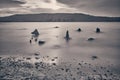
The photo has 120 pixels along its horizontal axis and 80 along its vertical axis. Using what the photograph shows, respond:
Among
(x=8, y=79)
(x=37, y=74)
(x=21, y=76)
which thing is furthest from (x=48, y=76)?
(x=8, y=79)

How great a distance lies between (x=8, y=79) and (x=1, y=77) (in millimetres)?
1120

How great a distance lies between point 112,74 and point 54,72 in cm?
741

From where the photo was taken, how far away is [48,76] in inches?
1024

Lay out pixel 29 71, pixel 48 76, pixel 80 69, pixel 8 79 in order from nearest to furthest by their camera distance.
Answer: pixel 8 79 → pixel 48 76 → pixel 29 71 → pixel 80 69

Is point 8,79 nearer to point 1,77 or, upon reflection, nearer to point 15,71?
point 1,77

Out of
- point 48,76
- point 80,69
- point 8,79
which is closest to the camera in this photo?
point 8,79

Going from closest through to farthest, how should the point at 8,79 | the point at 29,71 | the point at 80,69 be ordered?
the point at 8,79 < the point at 29,71 < the point at 80,69

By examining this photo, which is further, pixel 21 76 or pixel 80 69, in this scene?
pixel 80 69

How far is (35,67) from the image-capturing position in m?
30.4

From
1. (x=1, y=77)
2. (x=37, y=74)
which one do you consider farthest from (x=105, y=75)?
(x=1, y=77)

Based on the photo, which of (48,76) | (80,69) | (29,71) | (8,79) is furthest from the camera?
(80,69)

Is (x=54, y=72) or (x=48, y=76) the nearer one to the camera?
(x=48, y=76)

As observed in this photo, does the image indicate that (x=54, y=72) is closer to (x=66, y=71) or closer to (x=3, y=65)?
(x=66, y=71)

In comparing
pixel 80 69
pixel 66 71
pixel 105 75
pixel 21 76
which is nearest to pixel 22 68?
pixel 21 76
